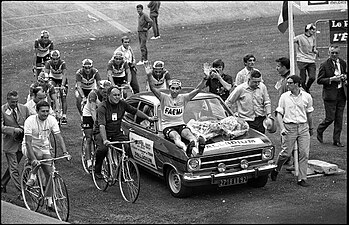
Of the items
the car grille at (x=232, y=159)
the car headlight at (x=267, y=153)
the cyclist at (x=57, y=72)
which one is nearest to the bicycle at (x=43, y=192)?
the car grille at (x=232, y=159)

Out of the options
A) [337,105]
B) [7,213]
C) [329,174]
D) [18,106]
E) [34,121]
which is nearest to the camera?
[7,213]

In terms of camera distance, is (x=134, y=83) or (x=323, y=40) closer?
(x=134, y=83)

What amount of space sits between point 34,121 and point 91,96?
2453 mm

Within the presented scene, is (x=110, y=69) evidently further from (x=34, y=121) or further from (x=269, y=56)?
(x=269, y=56)

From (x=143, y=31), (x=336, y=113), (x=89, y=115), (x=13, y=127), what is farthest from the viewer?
(x=143, y=31)

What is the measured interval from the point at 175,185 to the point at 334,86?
508cm

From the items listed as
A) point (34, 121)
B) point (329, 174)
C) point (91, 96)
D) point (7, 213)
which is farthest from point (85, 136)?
point (329, 174)

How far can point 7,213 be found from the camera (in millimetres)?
10664

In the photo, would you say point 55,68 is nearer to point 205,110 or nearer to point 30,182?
point 205,110

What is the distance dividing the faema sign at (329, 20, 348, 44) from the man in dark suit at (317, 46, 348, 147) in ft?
5.61

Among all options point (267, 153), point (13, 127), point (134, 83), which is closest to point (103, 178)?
point (13, 127)

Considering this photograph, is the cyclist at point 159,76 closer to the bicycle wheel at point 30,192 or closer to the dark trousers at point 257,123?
the dark trousers at point 257,123

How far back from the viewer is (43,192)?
11508mm

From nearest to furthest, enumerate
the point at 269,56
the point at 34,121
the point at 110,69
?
the point at 34,121 < the point at 110,69 < the point at 269,56
